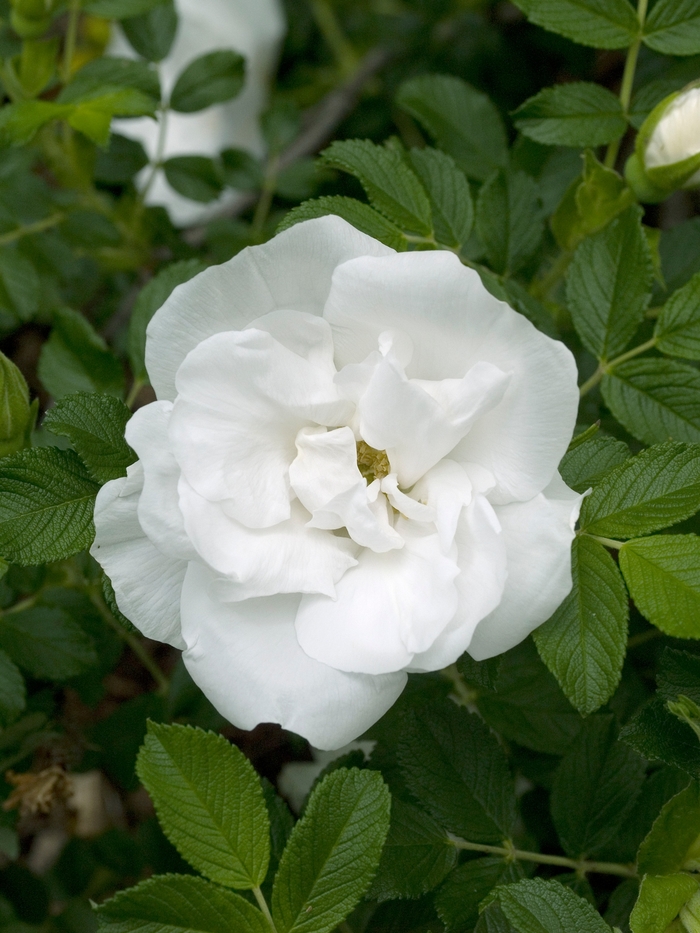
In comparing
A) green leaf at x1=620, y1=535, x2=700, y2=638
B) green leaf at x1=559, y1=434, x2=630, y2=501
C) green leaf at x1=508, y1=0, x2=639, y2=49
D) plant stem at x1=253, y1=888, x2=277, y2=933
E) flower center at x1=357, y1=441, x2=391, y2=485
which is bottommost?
plant stem at x1=253, y1=888, x2=277, y2=933

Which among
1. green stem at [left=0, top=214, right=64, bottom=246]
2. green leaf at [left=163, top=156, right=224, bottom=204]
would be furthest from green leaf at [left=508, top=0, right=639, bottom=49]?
green stem at [left=0, top=214, right=64, bottom=246]

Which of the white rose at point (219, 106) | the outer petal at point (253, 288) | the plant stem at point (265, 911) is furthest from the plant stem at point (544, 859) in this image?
the white rose at point (219, 106)

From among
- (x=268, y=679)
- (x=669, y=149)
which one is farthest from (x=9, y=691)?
(x=669, y=149)

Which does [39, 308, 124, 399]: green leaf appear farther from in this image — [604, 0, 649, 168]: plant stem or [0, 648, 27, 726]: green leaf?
[604, 0, 649, 168]: plant stem

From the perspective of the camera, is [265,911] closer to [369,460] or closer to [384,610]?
[384,610]

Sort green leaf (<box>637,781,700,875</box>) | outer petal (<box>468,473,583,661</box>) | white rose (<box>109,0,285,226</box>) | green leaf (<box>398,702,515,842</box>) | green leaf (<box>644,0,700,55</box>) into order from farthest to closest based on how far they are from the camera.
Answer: white rose (<box>109,0,285,226</box>), green leaf (<box>644,0,700,55</box>), green leaf (<box>398,702,515,842</box>), green leaf (<box>637,781,700,875</box>), outer petal (<box>468,473,583,661</box>)

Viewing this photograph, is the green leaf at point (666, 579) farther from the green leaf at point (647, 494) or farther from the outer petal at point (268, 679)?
the outer petal at point (268, 679)
